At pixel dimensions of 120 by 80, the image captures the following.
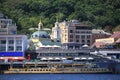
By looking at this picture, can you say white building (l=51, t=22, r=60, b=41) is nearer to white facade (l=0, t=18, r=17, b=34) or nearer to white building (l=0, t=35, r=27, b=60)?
white facade (l=0, t=18, r=17, b=34)

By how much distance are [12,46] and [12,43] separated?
2.03 feet

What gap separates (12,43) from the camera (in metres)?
142

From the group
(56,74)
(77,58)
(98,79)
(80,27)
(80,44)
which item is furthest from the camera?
(80,27)

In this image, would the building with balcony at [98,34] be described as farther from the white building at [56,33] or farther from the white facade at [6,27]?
the white facade at [6,27]

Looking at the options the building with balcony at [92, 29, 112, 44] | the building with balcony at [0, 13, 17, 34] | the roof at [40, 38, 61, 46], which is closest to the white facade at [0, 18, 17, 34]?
the building with balcony at [0, 13, 17, 34]

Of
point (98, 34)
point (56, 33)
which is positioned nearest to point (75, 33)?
point (56, 33)

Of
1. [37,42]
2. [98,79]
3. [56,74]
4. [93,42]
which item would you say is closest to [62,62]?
[56,74]

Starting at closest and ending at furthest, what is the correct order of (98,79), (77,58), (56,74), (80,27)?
(98,79), (56,74), (77,58), (80,27)

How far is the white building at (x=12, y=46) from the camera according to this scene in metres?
142

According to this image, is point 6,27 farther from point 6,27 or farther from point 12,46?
point 12,46

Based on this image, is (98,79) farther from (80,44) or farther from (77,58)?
(80,44)

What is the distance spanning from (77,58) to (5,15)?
48.7 meters

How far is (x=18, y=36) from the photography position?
14162 centimetres

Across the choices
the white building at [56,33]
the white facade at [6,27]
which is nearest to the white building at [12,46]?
the white facade at [6,27]
